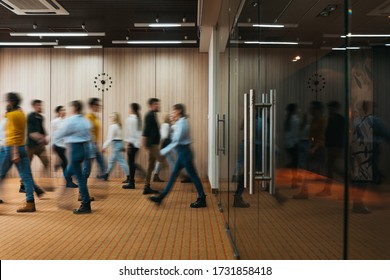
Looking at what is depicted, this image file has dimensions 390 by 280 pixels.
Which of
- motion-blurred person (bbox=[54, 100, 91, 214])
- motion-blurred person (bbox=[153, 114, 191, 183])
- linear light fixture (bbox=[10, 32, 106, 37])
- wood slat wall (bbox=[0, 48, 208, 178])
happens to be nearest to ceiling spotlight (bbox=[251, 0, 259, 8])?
motion-blurred person (bbox=[54, 100, 91, 214])

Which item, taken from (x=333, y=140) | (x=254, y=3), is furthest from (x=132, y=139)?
(x=333, y=140)

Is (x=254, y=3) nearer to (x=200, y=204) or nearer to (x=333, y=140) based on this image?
(x=333, y=140)

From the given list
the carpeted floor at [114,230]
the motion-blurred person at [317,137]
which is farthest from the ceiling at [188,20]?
the carpeted floor at [114,230]

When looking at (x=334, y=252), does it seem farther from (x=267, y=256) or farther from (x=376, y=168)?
(x=267, y=256)

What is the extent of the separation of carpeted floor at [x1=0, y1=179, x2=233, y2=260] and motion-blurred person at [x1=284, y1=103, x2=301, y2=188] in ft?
6.56

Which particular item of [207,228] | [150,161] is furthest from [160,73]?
[207,228]

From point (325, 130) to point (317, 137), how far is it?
2.0 inches

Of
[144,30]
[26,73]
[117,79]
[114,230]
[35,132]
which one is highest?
[144,30]

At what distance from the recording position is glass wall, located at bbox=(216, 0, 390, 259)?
0.94m

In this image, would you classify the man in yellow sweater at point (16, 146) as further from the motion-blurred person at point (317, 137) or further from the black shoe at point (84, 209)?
the motion-blurred person at point (317, 137)

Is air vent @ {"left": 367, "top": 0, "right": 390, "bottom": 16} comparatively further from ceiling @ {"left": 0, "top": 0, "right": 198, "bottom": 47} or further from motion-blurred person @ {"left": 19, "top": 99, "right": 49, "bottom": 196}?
motion-blurred person @ {"left": 19, "top": 99, "right": 49, "bottom": 196}

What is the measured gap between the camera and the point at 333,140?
1.14m

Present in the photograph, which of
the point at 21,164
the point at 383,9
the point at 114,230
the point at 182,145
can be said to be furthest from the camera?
the point at 182,145

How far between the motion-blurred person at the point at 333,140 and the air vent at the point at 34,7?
5798 millimetres
